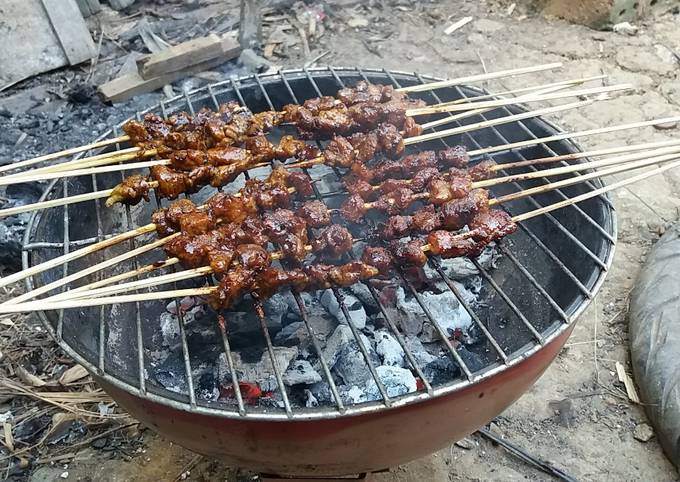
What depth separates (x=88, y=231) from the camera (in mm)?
3098

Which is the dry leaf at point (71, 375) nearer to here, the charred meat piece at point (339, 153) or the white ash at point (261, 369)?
the white ash at point (261, 369)

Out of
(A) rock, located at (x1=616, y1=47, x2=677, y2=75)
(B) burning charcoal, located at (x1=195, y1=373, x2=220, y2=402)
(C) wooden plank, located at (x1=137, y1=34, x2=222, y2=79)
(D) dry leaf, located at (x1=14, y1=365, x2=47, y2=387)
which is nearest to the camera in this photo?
(B) burning charcoal, located at (x1=195, y1=373, x2=220, y2=402)

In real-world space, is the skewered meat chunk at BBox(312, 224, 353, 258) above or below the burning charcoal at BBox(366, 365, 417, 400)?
above

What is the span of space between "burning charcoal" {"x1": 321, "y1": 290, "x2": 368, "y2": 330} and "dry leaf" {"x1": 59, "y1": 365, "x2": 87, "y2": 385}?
1761 millimetres

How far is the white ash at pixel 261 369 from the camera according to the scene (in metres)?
2.78

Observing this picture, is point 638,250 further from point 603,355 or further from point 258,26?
point 258,26

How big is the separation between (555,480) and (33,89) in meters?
6.08

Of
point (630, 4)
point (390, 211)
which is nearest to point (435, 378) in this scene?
point (390, 211)

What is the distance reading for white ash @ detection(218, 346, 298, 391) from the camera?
278 centimetres

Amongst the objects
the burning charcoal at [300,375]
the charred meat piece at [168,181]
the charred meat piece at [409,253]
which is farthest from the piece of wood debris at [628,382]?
the charred meat piece at [168,181]

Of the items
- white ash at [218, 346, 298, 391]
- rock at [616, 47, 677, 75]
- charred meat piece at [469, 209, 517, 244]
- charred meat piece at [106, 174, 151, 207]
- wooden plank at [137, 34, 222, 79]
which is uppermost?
charred meat piece at [106, 174, 151, 207]

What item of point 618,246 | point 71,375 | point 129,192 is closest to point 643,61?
point 618,246

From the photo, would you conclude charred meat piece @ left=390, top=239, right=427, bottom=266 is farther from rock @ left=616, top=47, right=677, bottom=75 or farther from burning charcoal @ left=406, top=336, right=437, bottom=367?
rock @ left=616, top=47, right=677, bottom=75

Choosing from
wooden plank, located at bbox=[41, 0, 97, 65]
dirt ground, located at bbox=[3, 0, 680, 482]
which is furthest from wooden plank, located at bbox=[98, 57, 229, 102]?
dirt ground, located at bbox=[3, 0, 680, 482]
